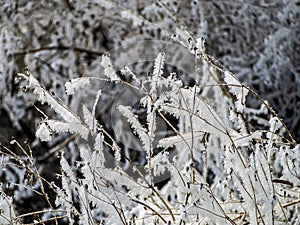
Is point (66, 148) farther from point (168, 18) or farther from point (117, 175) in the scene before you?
point (117, 175)

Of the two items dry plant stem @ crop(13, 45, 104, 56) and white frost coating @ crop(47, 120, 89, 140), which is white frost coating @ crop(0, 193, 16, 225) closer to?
white frost coating @ crop(47, 120, 89, 140)

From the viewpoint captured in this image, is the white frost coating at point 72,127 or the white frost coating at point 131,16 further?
the white frost coating at point 131,16

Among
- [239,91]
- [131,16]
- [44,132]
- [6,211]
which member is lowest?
[6,211]

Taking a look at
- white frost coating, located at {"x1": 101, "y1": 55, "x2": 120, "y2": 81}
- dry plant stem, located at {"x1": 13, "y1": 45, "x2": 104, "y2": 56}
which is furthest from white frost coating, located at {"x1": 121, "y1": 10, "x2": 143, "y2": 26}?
white frost coating, located at {"x1": 101, "y1": 55, "x2": 120, "y2": 81}

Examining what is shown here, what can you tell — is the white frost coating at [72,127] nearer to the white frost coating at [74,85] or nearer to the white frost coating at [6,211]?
the white frost coating at [74,85]

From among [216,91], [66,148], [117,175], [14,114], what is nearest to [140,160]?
[66,148]

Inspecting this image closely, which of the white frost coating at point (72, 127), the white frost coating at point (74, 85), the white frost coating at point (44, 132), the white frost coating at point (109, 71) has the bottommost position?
the white frost coating at point (44, 132)

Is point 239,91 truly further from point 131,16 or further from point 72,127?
point 131,16

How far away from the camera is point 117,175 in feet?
4.58

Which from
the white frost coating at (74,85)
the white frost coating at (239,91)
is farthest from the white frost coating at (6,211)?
the white frost coating at (239,91)

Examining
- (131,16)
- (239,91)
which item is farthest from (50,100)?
(131,16)

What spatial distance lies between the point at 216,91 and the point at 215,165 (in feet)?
1.08

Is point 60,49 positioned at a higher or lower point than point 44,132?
higher

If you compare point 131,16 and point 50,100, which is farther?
point 131,16
